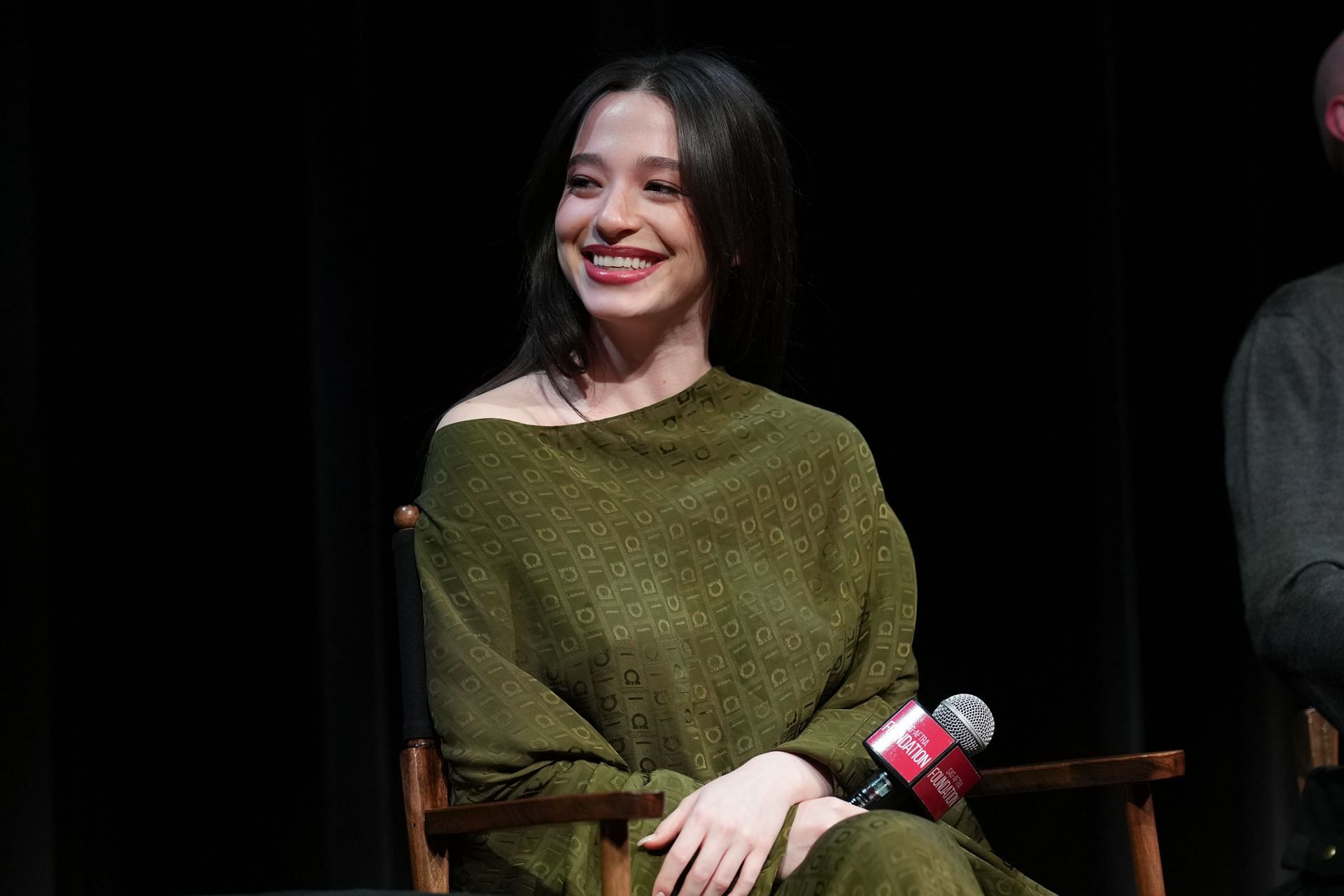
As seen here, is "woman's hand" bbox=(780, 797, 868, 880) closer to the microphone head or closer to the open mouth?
the microphone head

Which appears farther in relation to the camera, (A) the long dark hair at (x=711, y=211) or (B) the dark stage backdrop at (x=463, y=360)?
(B) the dark stage backdrop at (x=463, y=360)

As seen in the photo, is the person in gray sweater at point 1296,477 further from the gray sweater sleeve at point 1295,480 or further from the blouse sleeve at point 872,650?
the blouse sleeve at point 872,650

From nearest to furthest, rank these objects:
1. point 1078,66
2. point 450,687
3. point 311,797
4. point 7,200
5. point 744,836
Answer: point 744,836
point 450,687
point 7,200
point 311,797
point 1078,66

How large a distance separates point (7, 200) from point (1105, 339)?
1803mm

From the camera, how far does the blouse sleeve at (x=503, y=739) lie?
69.9 inches

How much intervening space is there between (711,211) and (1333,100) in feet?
2.58

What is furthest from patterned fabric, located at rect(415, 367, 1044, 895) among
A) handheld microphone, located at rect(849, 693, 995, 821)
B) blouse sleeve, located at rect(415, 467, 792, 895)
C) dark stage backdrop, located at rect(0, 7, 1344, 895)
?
dark stage backdrop, located at rect(0, 7, 1344, 895)

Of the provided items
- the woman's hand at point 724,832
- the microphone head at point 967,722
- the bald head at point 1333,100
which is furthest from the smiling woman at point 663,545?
the bald head at point 1333,100

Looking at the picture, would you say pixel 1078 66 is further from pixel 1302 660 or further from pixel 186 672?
pixel 186 672

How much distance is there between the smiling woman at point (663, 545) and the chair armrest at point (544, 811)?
0.25ft

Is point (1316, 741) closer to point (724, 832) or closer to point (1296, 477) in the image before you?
point (1296, 477)

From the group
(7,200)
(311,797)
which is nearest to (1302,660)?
(311,797)

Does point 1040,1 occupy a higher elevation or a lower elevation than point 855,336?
higher

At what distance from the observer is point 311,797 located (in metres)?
2.63
